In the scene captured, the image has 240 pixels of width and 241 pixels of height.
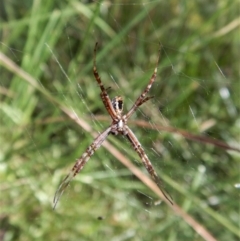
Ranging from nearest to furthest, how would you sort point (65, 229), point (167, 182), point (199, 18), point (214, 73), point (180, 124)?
1. point (167, 182)
2. point (65, 229)
3. point (180, 124)
4. point (214, 73)
5. point (199, 18)

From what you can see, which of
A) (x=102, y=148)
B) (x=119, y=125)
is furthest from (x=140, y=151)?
(x=102, y=148)

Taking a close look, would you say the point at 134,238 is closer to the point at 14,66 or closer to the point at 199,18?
the point at 14,66

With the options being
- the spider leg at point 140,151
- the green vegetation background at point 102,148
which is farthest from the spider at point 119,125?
the green vegetation background at point 102,148

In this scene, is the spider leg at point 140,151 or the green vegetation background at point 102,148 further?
the green vegetation background at point 102,148

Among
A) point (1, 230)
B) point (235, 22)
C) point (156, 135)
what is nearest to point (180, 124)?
point (156, 135)

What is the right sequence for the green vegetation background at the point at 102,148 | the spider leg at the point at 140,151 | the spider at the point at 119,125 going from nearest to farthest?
the spider at the point at 119,125 → the spider leg at the point at 140,151 → the green vegetation background at the point at 102,148

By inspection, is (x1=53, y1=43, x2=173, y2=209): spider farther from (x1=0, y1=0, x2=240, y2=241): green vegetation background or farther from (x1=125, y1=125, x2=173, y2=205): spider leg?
(x1=0, y1=0, x2=240, y2=241): green vegetation background

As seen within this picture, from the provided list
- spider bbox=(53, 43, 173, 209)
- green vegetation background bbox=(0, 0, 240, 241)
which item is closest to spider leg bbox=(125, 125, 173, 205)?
spider bbox=(53, 43, 173, 209)

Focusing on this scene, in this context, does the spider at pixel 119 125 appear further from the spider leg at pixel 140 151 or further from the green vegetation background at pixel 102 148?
the green vegetation background at pixel 102 148

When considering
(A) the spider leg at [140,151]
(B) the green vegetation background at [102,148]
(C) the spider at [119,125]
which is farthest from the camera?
(B) the green vegetation background at [102,148]
